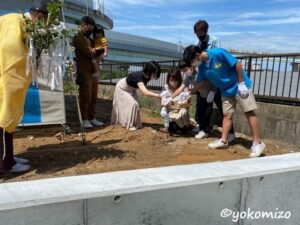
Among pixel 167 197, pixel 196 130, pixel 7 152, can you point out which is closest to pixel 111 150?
pixel 7 152

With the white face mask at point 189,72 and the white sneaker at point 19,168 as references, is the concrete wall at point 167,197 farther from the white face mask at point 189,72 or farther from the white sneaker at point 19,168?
the white face mask at point 189,72

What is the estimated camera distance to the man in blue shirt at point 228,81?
5090 mm

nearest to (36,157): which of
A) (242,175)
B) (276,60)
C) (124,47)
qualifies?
(242,175)

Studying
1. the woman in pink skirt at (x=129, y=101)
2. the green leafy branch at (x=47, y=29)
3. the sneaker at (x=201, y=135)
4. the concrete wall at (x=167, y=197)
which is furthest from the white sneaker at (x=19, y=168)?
the sneaker at (x=201, y=135)

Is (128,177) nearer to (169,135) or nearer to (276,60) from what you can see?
(169,135)

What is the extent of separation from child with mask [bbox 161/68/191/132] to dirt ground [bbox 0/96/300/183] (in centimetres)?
24

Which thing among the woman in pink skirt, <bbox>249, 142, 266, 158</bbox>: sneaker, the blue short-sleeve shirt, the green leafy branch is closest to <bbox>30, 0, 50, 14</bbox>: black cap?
the green leafy branch

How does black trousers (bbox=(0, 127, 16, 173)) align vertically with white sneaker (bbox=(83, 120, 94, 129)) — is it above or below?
above

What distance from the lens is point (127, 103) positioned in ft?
21.5

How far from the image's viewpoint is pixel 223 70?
17.1ft

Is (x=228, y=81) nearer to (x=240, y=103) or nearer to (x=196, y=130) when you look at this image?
(x=240, y=103)

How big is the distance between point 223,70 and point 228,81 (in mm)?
165

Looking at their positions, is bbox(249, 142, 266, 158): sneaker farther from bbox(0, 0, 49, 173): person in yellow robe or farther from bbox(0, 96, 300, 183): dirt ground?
bbox(0, 0, 49, 173): person in yellow robe

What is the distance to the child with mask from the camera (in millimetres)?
6285
